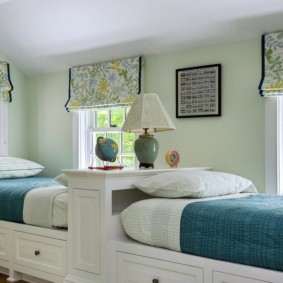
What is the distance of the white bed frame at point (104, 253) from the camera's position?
2.11 metres

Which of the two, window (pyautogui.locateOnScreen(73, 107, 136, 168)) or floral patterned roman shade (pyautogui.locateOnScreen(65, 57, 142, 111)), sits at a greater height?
floral patterned roman shade (pyautogui.locateOnScreen(65, 57, 142, 111))

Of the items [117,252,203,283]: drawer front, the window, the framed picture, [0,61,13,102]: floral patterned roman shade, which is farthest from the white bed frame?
[0,61,13,102]: floral patterned roman shade

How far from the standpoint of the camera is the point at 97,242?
2.53 metres

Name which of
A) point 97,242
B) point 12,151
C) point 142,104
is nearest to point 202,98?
point 142,104

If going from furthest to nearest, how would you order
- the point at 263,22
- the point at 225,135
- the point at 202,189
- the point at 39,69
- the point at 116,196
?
the point at 39,69 < the point at 225,135 < the point at 263,22 < the point at 116,196 < the point at 202,189

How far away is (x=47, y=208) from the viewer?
2945 millimetres

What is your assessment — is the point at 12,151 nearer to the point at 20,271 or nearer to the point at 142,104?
the point at 20,271

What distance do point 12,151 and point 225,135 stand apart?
2454 millimetres

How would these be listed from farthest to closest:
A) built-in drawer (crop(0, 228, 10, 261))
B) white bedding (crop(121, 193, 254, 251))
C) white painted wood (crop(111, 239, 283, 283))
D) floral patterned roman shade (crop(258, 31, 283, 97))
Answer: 1. built-in drawer (crop(0, 228, 10, 261))
2. floral patterned roman shade (crop(258, 31, 283, 97))
3. white bedding (crop(121, 193, 254, 251))
4. white painted wood (crop(111, 239, 283, 283))

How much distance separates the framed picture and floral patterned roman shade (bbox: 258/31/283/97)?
383mm

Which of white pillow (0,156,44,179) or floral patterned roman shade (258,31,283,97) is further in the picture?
white pillow (0,156,44,179)

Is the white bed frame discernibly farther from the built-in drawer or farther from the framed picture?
the framed picture

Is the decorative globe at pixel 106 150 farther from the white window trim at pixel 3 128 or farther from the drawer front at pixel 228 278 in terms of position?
the white window trim at pixel 3 128

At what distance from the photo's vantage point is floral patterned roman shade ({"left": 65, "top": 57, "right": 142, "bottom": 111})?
3900 mm
